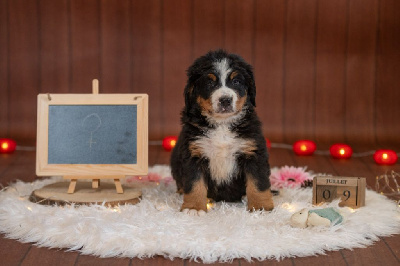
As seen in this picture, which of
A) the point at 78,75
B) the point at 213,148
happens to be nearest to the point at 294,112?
the point at 78,75

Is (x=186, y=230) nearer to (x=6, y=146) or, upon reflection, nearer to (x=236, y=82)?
(x=236, y=82)

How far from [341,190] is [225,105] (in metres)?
0.77

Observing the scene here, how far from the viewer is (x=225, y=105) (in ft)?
10.3

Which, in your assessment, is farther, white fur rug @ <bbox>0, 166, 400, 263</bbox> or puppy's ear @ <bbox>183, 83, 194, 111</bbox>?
puppy's ear @ <bbox>183, 83, 194, 111</bbox>

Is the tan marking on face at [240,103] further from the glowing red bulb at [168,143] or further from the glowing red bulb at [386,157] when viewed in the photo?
the glowing red bulb at [168,143]

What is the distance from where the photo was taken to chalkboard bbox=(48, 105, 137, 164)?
3477 millimetres

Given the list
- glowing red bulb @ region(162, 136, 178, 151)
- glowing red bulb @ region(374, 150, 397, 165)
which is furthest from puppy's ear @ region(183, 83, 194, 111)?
glowing red bulb @ region(374, 150, 397, 165)

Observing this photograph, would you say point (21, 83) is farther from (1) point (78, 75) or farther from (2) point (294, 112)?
(2) point (294, 112)

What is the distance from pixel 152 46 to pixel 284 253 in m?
3.52

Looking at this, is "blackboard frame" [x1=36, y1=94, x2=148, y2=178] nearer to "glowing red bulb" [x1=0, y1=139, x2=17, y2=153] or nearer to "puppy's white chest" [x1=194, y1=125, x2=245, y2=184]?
"puppy's white chest" [x1=194, y1=125, x2=245, y2=184]

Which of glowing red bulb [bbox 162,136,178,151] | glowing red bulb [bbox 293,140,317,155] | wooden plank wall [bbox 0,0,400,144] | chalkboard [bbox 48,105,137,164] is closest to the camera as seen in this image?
chalkboard [bbox 48,105,137,164]

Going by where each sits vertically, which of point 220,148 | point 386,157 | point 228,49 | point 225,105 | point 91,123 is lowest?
point 386,157

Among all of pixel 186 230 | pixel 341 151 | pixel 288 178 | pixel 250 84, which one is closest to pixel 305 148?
pixel 341 151

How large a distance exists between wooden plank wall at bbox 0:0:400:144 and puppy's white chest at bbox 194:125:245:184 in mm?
2536
